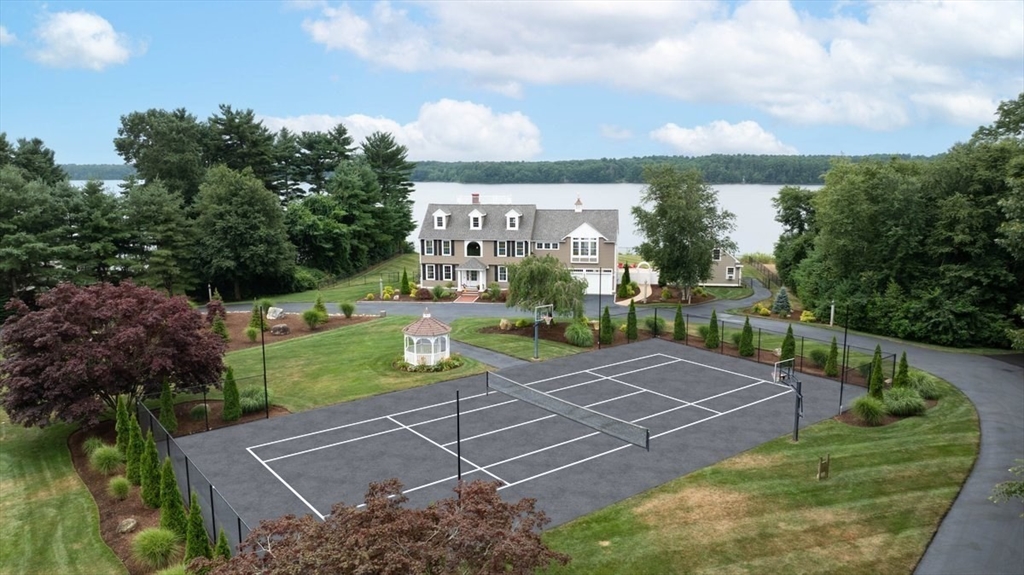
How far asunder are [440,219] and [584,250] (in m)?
12.4

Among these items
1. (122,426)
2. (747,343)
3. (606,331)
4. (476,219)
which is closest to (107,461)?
(122,426)

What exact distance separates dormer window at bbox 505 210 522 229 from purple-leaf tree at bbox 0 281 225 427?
31.6m

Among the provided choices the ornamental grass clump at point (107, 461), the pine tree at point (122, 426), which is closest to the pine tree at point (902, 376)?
the pine tree at point (122, 426)

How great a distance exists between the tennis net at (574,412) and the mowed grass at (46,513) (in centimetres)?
1477

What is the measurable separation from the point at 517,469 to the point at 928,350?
83.8 feet

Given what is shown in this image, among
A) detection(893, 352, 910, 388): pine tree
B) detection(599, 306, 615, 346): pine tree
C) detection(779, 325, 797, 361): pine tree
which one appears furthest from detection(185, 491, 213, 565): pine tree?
detection(779, 325, 797, 361): pine tree

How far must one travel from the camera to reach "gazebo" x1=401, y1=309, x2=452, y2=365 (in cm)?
3083

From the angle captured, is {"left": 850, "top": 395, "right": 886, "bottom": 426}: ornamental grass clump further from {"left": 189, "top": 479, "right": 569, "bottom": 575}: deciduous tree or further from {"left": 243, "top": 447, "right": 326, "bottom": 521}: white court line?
{"left": 243, "top": 447, "right": 326, "bottom": 521}: white court line

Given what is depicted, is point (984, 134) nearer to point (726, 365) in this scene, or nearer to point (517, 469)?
point (726, 365)

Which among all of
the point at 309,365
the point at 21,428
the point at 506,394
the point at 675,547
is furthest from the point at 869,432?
the point at 21,428

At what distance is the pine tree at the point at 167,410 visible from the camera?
22923 millimetres

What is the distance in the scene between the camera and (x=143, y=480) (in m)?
17.8

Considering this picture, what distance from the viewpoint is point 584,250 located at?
51844 millimetres

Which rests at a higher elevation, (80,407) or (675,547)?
(80,407)
